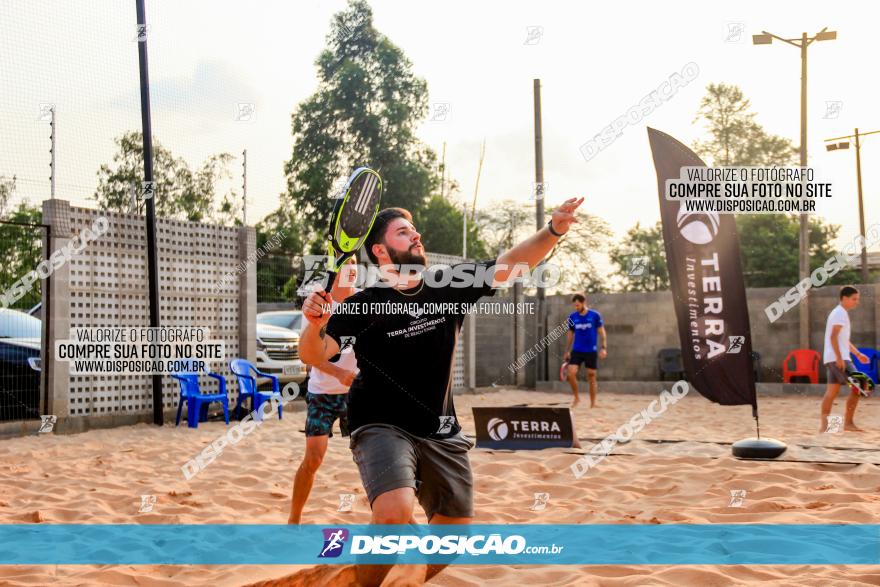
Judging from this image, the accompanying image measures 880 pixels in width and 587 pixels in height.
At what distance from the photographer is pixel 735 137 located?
40.3 metres

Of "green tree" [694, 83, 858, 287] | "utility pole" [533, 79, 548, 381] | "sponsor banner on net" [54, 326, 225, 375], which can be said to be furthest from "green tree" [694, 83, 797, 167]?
"sponsor banner on net" [54, 326, 225, 375]

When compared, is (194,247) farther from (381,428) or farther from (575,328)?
(381,428)

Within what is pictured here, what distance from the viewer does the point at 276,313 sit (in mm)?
14812

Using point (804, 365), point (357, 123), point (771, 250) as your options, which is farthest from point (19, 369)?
point (771, 250)

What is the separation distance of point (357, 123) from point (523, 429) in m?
27.1

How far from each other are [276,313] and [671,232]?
8.75 meters

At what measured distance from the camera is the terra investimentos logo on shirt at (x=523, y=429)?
8109 mm

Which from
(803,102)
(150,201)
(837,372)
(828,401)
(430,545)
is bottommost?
(828,401)

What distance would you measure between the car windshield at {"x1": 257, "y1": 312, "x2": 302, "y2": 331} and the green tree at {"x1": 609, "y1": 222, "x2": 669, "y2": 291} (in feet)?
90.0

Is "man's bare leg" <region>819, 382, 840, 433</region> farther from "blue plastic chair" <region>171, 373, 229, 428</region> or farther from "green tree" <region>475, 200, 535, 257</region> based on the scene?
"green tree" <region>475, 200, 535, 257</region>

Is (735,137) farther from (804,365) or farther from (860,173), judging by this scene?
(804,365)

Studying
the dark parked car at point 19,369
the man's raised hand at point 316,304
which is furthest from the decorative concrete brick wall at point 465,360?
the man's raised hand at point 316,304

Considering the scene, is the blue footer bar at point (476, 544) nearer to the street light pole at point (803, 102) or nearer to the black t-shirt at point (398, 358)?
the black t-shirt at point (398, 358)

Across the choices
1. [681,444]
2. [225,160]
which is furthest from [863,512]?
[225,160]
